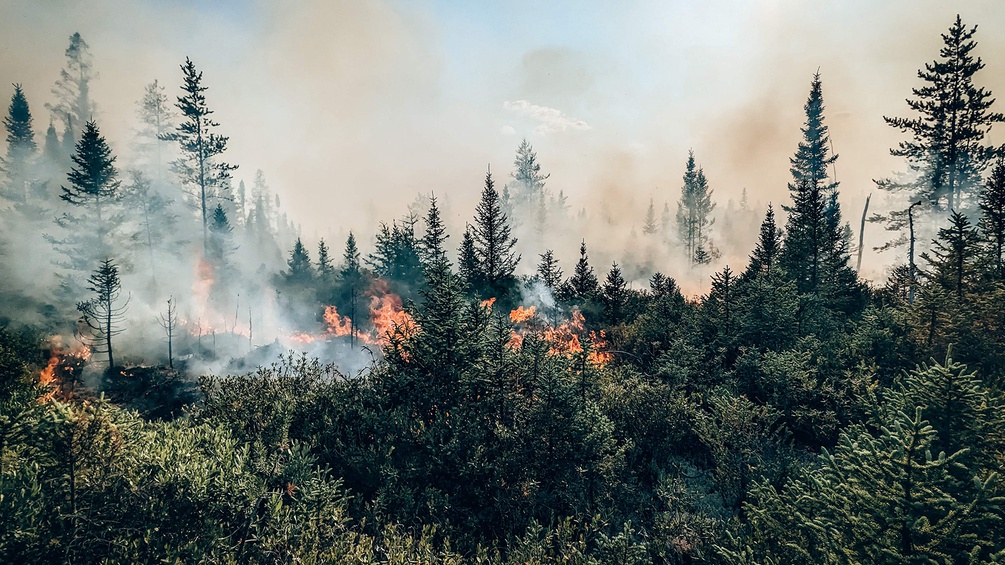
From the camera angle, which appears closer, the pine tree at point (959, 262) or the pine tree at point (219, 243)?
the pine tree at point (959, 262)

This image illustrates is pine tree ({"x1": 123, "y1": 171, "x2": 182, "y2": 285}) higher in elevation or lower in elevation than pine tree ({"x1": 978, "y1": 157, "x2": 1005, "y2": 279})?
higher

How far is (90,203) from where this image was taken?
41750 millimetres

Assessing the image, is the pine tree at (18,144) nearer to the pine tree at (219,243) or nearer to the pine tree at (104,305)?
the pine tree at (219,243)

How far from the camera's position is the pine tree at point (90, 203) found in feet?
133

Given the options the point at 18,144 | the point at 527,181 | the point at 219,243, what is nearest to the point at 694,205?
the point at 527,181

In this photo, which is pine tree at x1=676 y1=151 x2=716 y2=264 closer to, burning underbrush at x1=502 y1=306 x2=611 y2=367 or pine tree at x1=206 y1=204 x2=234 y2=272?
burning underbrush at x1=502 y1=306 x2=611 y2=367

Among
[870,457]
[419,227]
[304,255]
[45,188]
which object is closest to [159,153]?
[45,188]

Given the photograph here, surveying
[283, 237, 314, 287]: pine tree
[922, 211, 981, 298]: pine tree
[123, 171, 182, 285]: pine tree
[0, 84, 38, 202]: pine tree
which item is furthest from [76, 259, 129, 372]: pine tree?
[922, 211, 981, 298]: pine tree

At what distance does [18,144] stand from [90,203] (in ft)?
120

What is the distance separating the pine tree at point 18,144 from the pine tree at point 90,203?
87.3 ft

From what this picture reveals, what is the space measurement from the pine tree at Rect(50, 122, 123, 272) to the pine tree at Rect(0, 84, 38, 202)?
26623 mm

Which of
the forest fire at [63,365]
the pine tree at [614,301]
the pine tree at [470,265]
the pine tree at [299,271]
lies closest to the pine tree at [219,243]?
the pine tree at [299,271]

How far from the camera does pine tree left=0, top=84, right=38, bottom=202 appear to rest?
5725 centimetres

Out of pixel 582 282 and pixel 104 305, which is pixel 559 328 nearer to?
pixel 582 282
